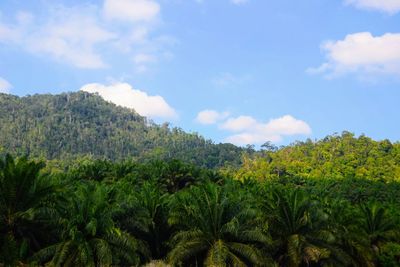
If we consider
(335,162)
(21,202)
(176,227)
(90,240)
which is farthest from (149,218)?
(335,162)

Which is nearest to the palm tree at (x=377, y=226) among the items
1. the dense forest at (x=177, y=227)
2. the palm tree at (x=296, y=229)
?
the dense forest at (x=177, y=227)

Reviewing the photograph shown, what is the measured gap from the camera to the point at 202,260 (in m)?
25.2

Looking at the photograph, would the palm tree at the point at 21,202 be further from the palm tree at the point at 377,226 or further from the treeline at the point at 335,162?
the treeline at the point at 335,162

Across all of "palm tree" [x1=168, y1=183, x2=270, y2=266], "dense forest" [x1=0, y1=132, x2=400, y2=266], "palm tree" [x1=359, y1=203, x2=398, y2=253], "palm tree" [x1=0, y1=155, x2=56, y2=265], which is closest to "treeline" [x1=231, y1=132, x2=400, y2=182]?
"palm tree" [x1=359, y1=203, x2=398, y2=253]

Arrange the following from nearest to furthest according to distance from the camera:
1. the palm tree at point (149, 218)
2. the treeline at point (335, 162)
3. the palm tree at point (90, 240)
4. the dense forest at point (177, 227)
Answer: the dense forest at point (177, 227), the palm tree at point (90, 240), the palm tree at point (149, 218), the treeline at point (335, 162)

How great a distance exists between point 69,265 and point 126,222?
4.54 meters

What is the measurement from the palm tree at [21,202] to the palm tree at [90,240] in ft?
3.78

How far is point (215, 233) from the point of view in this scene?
24.9 meters

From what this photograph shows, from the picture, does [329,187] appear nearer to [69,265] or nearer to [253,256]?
[253,256]

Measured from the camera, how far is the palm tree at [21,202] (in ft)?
65.9

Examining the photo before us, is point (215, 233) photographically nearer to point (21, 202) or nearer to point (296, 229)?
point (296, 229)

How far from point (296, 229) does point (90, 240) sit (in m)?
12.1

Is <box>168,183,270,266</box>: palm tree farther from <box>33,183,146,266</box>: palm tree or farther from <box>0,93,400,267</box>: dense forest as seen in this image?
<box>33,183,146,266</box>: palm tree

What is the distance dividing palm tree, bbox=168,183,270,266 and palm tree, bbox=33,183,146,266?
2.76 metres
